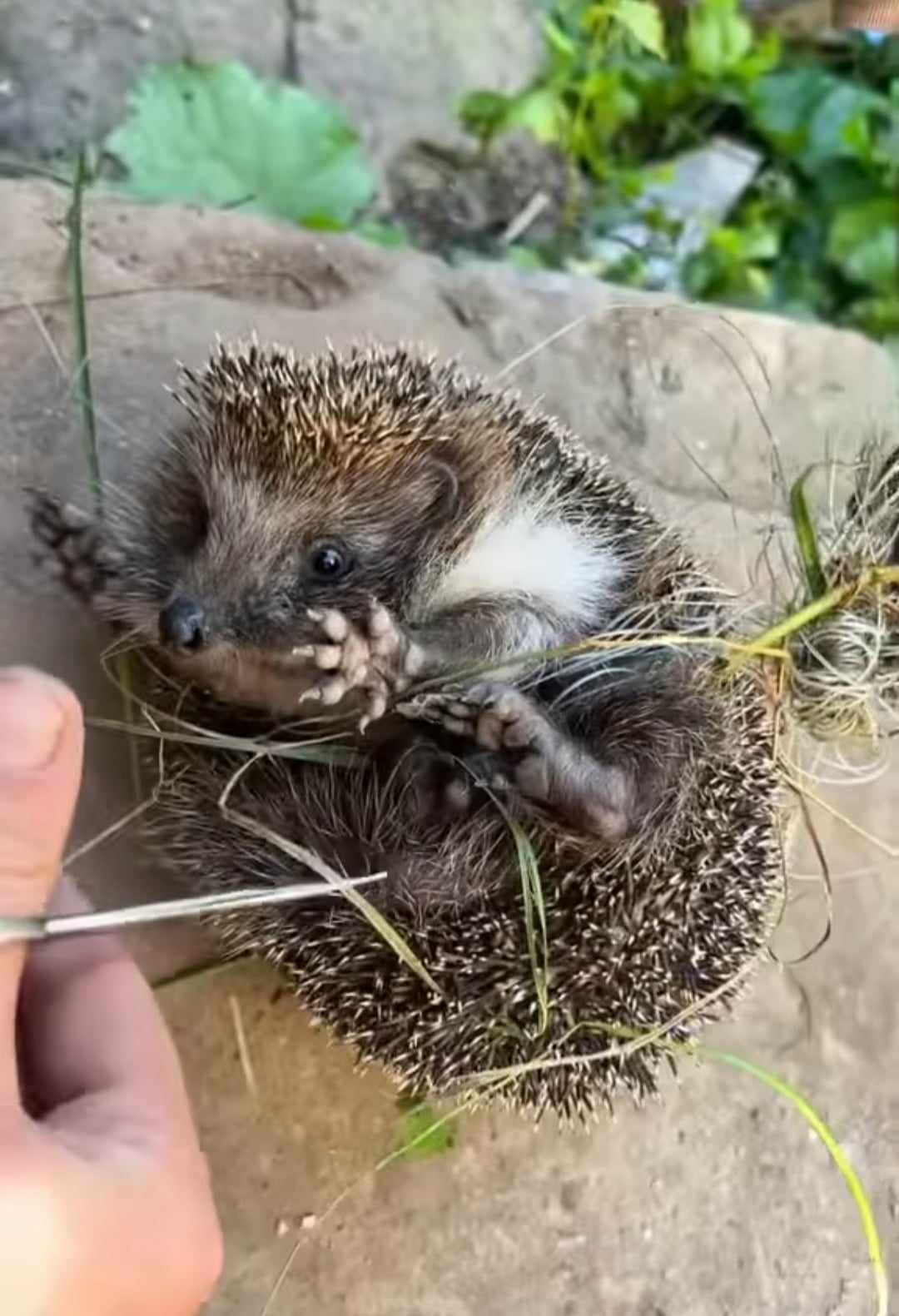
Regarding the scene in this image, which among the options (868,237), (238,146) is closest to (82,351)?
(238,146)

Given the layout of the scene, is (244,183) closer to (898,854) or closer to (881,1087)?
(898,854)

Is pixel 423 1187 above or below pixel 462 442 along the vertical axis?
below

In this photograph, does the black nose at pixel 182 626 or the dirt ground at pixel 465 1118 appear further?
the dirt ground at pixel 465 1118

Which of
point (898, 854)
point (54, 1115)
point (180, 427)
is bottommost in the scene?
point (898, 854)

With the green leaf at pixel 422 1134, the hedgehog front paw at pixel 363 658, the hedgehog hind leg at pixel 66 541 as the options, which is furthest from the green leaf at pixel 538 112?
the green leaf at pixel 422 1134

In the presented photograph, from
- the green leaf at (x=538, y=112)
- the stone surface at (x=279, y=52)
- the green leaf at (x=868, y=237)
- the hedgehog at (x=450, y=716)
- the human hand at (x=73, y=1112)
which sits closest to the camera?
the human hand at (x=73, y=1112)

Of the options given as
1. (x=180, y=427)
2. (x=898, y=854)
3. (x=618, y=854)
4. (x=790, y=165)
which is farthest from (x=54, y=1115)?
(x=790, y=165)

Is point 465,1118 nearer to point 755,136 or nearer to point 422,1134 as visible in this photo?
point 422,1134

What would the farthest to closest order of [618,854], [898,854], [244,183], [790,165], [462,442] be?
[790,165], [244,183], [898,854], [462,442], [618,854]

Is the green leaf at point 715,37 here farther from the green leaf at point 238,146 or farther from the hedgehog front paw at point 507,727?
the hedgehog front paw at point 507,727
